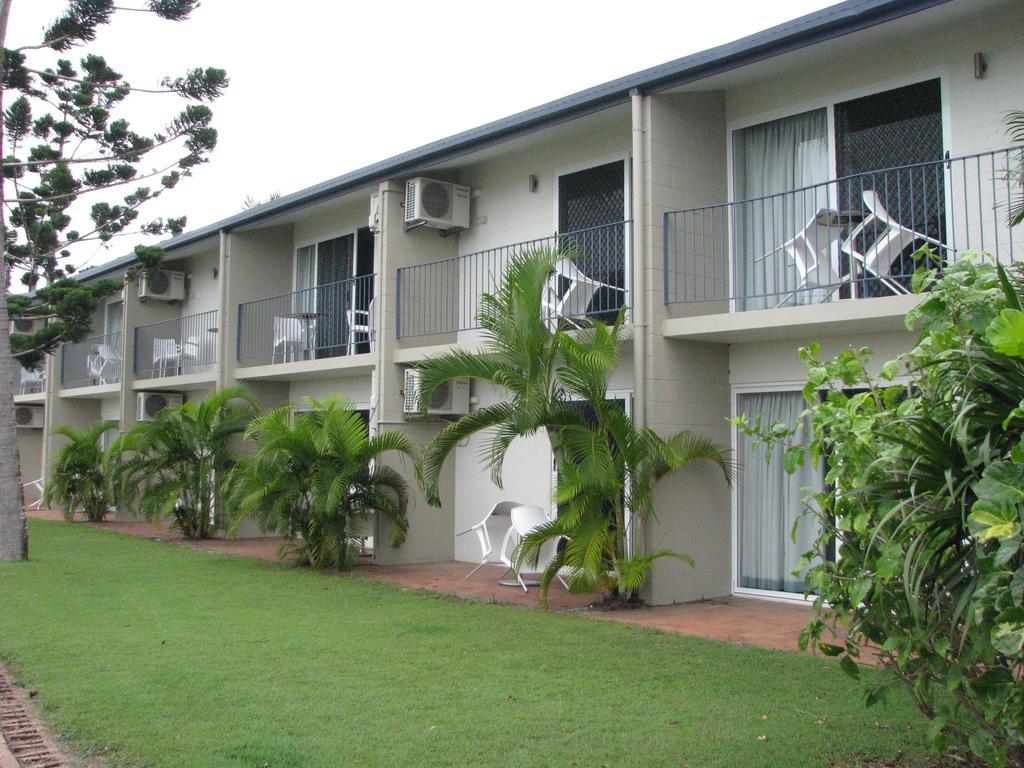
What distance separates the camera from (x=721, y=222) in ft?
32.4

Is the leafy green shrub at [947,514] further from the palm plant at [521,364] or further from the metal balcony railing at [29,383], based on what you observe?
the metal balcony railing at [29,383]

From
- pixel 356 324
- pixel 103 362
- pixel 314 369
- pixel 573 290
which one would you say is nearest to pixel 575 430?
pixel 573 290

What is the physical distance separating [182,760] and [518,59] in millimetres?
19482

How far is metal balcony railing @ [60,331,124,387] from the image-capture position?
66.0 ft

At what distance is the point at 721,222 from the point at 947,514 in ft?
22.5

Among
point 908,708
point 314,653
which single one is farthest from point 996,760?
point 314,653

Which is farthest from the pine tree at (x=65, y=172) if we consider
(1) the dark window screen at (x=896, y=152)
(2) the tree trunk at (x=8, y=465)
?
(1) the dark window screen at (x=896, y=152)

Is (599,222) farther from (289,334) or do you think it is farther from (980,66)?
(289,334)

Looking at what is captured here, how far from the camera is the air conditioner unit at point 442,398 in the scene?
38.4ft

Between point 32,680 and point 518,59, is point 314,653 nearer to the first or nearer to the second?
point 32,680

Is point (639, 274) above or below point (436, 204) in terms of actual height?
below

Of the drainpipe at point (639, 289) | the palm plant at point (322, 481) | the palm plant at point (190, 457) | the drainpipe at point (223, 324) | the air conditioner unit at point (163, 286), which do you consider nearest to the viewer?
the drainpipe at point (639, 289)

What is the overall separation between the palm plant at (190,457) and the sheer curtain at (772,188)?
747 cm

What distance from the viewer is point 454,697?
552 cm
